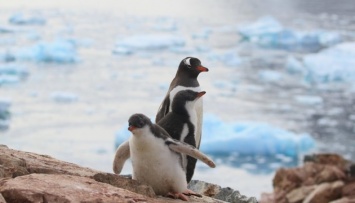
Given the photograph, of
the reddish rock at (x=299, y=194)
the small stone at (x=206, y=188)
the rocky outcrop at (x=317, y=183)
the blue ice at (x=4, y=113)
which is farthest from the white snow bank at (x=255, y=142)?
the small stone at (x=206, y=188)

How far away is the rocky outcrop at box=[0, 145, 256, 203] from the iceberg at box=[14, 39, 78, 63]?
14.6m

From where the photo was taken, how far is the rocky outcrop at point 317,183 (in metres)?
7.36

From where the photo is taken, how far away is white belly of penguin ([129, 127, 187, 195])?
2.73 m

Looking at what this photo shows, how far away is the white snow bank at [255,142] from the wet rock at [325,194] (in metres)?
3.75

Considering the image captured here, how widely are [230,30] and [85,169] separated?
69.7ft

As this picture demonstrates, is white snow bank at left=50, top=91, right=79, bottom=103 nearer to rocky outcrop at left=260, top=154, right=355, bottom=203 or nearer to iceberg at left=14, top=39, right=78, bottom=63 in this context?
iceberg at left=14, top=39, right=78, bottom=63

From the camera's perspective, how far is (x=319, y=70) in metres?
16.5

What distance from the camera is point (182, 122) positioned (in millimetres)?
3203

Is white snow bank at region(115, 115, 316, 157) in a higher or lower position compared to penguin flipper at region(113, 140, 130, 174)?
higher

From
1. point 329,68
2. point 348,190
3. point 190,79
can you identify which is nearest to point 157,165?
point 190,79

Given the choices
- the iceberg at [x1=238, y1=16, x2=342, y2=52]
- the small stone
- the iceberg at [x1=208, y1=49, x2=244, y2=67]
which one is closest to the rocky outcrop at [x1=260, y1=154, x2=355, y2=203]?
the small stone

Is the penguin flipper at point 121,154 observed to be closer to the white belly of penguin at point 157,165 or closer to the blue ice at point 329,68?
the white belly of penguin at point 157,165

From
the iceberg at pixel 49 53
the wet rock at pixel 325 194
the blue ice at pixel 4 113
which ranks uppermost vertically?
the iceberg at pixel 49 53

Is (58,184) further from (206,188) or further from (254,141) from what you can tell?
(254,141)
